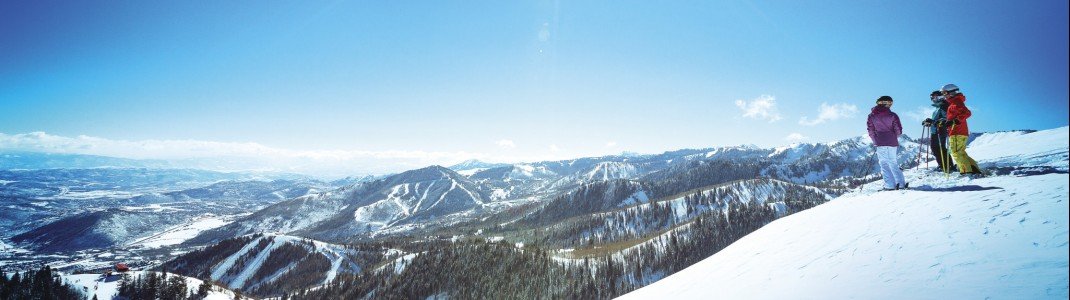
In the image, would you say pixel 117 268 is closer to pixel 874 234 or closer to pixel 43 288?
pixel 43 288

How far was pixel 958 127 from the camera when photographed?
14.8 m

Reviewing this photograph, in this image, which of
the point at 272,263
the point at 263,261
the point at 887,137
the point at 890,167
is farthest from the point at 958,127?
the point at 263,261

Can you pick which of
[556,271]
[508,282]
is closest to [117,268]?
[508,282]

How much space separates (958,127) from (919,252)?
11357 mm

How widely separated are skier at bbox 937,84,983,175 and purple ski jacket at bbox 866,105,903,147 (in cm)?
146

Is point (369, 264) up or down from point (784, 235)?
down

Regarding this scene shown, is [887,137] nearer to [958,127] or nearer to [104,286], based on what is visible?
[958,127]

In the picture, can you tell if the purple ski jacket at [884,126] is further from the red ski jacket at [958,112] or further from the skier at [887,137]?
the red ski jacket at [958,112]

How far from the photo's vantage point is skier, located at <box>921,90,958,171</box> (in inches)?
626

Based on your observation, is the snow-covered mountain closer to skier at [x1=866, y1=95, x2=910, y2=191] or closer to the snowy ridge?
A: the snowy ridge

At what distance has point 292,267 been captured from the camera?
514ft

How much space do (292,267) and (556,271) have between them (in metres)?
112

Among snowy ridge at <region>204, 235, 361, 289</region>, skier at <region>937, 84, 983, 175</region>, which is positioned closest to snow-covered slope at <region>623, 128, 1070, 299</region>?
skier at <region>937, 84, 983, 175</region>

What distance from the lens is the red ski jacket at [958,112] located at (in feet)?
48.0
